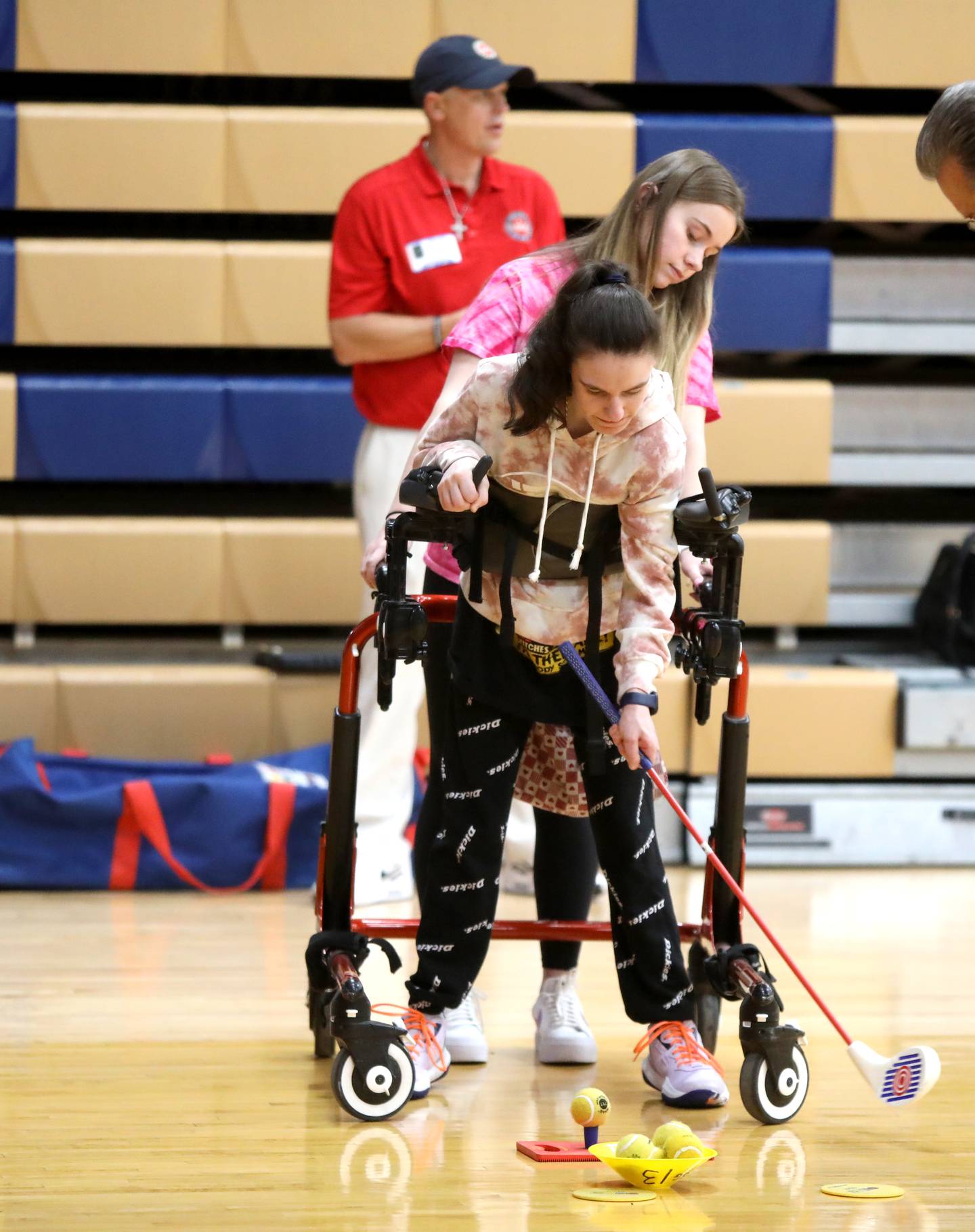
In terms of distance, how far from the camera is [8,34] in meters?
3.90

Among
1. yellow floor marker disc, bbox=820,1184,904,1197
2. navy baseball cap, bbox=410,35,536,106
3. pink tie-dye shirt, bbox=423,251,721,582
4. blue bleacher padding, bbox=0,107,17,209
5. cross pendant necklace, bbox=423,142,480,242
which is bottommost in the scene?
yellow floor marker disc, bbox=820,1184,904,1197

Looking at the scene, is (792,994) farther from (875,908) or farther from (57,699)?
(57,699)

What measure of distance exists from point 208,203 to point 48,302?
45 centimetres

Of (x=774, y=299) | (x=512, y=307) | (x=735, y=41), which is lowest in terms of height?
(x=512, y=307)

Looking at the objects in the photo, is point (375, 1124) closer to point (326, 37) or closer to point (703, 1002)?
point (703, 1002)

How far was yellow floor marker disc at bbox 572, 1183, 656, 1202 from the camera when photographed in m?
1.76

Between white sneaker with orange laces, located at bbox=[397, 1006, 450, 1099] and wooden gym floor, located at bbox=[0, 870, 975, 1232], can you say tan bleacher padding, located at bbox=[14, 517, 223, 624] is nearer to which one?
wooden gym floor, located at bbox=[0, 870, 975, 1232]

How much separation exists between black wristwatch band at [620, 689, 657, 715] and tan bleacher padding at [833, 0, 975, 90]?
2.65 m

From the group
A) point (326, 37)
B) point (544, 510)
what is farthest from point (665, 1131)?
point (326, 37)

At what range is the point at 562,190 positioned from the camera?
4.03m

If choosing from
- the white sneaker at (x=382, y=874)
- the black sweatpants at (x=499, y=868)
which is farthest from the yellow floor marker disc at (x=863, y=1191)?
the white sneaker at (x=382, y=874)

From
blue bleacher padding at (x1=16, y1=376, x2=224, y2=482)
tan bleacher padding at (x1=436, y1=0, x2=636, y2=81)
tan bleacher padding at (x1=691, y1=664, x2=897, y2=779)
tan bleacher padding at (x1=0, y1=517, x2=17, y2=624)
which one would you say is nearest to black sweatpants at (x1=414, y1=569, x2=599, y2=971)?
tan bleacher padding at (x1=691, y1=664, x2=897, y2=779)

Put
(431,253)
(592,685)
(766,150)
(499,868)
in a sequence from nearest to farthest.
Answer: (592,685) → (499,868) → (431,253) → (766,150)

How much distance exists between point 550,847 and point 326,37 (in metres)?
2.40
